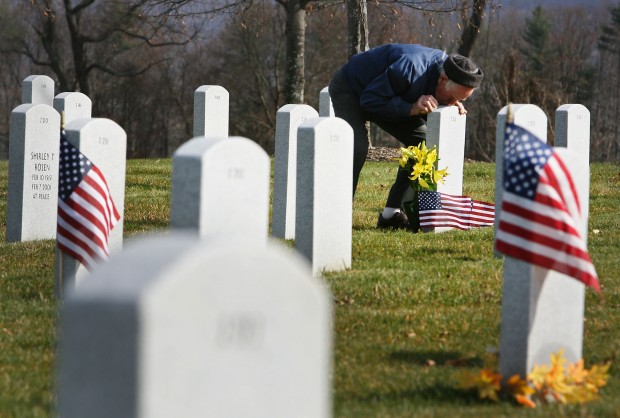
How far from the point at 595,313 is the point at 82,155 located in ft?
11.9

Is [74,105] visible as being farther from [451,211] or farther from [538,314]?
[538,314]

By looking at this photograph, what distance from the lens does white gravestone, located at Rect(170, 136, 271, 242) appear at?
5.05m

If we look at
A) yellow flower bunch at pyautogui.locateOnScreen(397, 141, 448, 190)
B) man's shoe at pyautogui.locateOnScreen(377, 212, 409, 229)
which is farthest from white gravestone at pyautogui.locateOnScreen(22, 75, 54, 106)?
yellow flower bunch at pyautogui.locateOnScreen(397, 141, 448, 190)

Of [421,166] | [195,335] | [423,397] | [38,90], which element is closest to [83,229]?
[423,397]

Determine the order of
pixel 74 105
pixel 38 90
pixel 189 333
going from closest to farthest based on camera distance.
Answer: pixel 189 333 < pixel 74 105 < pixel 38 90

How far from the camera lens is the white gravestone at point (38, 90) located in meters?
18.7

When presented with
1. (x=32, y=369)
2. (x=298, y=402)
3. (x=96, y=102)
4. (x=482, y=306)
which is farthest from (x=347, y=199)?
(x=96, y=102)

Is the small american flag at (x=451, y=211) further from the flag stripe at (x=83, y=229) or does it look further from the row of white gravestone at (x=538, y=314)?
the row of white gravestone at (x=538, y=314)

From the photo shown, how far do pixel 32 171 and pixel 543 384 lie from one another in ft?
24.4

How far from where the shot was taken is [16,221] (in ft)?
36.9

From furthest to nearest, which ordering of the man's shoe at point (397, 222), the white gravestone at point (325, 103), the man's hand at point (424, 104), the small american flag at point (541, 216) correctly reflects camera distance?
the white gravestone at point (325, 103) < the man's shoe at point (397, 222) < the man's hand at point (424, 104) < the small american flag at point (541, 216)

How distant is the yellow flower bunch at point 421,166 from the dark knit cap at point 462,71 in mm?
1057

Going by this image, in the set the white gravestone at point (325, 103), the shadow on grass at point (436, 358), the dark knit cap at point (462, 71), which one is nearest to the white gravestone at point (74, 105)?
the white gravestone at point (325, 103)

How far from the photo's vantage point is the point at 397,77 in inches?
400
